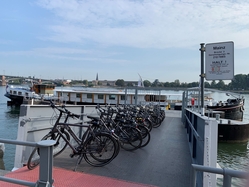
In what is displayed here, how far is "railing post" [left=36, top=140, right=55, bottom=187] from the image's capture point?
1980 millimetres

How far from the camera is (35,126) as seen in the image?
396cm

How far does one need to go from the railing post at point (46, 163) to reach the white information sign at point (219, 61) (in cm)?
270

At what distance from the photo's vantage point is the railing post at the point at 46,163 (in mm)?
1980

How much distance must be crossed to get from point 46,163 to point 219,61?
290cm

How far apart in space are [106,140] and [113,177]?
710 mm

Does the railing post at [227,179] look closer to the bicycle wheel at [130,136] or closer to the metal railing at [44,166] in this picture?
the metal railing at [44,166]

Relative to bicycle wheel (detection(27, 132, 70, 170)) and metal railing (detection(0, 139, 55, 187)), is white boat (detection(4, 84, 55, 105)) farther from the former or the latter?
metal railing (detection(0, 139, 55, 187))

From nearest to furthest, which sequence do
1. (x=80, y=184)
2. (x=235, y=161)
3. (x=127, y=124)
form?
(x=80, y=184), (x=127, y=124), (x=235, y=161)

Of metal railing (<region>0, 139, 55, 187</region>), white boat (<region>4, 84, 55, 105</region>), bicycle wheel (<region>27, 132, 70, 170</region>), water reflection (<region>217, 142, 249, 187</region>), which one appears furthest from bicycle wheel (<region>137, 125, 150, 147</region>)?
white boat (<region>4, 84, 55, 105</region>)

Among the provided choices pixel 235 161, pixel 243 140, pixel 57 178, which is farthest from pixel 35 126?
pixel 243 140

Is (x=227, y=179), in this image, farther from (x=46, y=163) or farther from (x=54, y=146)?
(x=54, y=146)

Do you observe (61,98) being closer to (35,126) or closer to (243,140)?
(243,140)

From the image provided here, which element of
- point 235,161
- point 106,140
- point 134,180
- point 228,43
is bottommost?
point 235,161

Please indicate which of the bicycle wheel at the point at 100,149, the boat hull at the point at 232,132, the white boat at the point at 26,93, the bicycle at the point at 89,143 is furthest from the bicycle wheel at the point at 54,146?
the white boat at the point at 26,93
